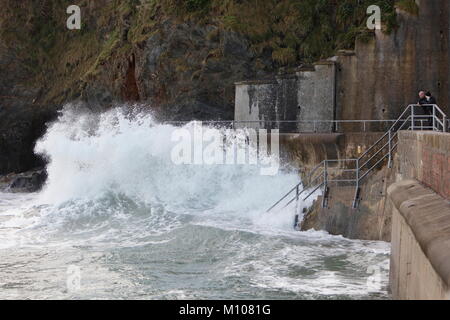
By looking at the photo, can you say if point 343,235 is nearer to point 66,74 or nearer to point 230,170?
point 230,170

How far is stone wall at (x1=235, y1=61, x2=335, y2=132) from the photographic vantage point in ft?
68.6

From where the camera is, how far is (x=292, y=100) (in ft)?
72.0

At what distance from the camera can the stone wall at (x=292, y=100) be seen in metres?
20.9

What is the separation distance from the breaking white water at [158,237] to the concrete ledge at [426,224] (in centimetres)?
149

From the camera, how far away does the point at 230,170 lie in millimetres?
21547

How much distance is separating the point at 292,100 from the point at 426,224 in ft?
48.4

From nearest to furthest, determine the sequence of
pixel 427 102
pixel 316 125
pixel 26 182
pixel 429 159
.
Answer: pixel 429 159 < pixel 427 102 < pixel 316 125 < pixel 26 182

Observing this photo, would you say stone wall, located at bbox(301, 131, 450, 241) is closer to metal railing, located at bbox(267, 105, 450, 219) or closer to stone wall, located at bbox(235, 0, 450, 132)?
metal railing, located at bbox(267, 105, 450, 219)

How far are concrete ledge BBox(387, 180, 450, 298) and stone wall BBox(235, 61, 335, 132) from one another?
1017cm

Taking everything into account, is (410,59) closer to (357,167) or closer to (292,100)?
(292,100)

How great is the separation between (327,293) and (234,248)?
170 inches

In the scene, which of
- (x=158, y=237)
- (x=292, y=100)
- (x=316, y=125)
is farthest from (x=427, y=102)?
(x=158, y=237)

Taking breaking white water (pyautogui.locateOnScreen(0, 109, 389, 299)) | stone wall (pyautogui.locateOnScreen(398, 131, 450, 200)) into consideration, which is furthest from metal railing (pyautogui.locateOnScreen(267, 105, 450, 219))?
stone wall (pyautogui.locateOnScreen(398, 131, 450, 200))
